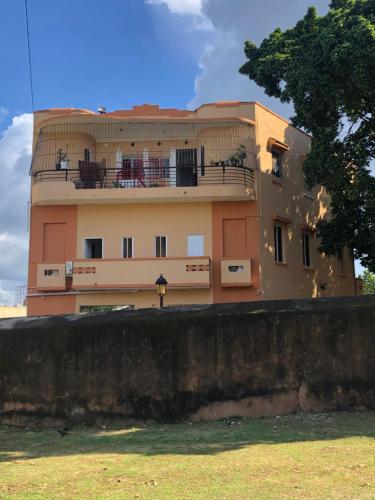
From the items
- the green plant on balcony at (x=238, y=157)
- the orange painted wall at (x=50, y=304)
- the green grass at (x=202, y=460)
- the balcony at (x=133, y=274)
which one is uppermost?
the green plant on balcony at (x=238, y=157)

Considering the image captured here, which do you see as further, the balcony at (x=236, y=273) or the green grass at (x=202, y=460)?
the balcony at (x=236, y=273)

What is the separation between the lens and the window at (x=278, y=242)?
22453 mm

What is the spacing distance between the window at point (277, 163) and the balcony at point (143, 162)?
4.93 feet

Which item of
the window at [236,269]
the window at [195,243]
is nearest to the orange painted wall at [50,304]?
the window at [195,243]

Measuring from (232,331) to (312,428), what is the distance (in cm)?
210

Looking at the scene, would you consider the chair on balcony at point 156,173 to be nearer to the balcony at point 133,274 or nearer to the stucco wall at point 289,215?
the balcony at point 133,274

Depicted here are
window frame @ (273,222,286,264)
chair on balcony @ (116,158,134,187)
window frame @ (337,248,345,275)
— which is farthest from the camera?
window frame @ (337,248,345,275)

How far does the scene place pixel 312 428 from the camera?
8.55 meters

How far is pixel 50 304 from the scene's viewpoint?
69.5 feet

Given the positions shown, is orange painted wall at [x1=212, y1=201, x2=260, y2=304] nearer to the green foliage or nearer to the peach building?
the peach building

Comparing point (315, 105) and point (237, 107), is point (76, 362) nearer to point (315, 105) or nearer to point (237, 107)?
point (315, 105)

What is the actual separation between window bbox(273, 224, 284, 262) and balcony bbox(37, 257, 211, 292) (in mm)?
3252

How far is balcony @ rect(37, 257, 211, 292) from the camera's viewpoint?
20.6 m

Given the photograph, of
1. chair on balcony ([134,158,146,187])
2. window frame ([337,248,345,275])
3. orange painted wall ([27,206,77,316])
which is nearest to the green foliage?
window frame ([337,248,345,275])
